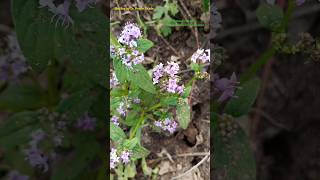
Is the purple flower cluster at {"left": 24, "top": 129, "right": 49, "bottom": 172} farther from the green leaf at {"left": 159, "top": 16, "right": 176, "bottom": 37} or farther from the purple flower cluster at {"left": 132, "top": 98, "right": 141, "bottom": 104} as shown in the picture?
the green leaf at {"left": 159, "top": 16, "right": 176, "bottom": 37}

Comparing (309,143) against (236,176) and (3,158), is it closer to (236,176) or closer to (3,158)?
(236,176)

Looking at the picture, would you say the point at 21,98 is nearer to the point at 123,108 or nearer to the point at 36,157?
the point at 36,157

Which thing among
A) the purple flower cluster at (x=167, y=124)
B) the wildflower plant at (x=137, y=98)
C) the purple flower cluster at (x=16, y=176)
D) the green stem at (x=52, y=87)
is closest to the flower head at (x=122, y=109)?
the wildflower plant at (x=137, y=98)

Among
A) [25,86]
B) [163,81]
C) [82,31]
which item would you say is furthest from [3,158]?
[163,81]

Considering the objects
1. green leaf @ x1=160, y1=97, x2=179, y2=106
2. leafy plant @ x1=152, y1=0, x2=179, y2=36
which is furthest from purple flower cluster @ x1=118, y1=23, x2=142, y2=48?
green leaf @ x1=160, y1=97, x2=179, y2=106

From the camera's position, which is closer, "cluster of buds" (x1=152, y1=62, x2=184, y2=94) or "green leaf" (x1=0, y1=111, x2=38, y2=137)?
"cluster of buds" (x1=152, y1=62, x2=184, y2=94)

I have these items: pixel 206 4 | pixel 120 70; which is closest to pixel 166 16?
pixel 206 4

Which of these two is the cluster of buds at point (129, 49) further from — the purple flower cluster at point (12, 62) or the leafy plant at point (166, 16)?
the purple flower cluster at point (12, 62)
